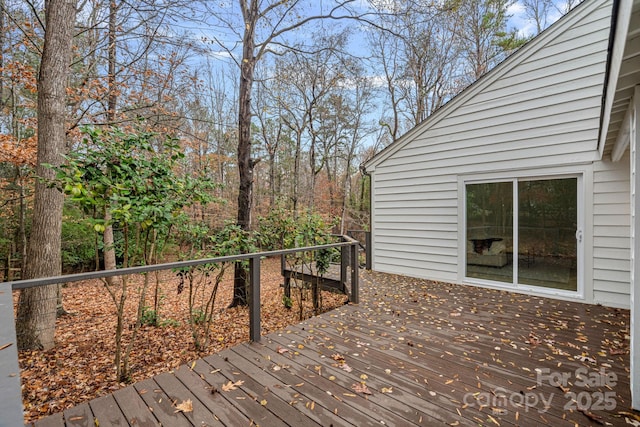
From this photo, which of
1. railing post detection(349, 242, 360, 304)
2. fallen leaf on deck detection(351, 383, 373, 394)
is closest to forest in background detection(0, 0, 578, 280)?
railing post detection(349, 242, 360, 304)

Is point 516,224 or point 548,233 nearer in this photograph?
point 548,233

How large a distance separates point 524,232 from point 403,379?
12.6 feet

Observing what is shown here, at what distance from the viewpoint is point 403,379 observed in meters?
2.44

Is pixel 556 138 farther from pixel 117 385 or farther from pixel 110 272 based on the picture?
pixel 117 385

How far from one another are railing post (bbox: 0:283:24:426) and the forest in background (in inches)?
73.7

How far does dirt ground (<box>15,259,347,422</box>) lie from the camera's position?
3021mm

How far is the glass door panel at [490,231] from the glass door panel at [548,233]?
0.18 metres

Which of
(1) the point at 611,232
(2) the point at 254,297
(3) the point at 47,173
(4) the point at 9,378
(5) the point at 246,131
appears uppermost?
(5) the point at 246,131

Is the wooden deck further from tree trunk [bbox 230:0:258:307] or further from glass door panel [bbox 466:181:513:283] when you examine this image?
tree trunk [bbox 230:0:258:307]

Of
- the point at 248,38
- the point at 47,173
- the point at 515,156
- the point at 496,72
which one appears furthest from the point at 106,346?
the point at 496,72

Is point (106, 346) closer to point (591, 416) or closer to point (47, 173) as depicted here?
point (47, 173)

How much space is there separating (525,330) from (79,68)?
10.6 metres

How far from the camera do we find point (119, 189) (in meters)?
2.74

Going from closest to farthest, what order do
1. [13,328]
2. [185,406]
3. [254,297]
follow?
[13,328], [185,406], [254,297]
